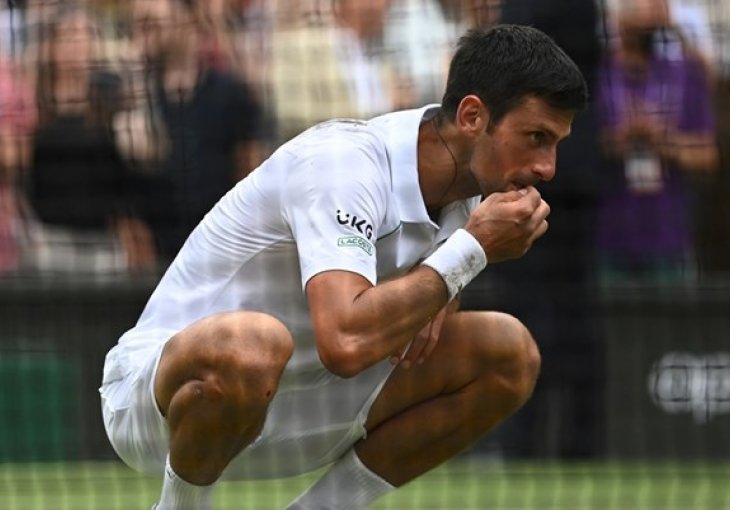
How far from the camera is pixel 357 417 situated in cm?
452

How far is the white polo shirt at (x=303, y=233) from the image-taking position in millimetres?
4059

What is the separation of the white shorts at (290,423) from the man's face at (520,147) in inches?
22.3

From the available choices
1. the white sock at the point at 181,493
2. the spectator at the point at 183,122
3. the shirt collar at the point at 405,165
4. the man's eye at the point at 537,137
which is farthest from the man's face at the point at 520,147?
the spectator at the point at 183,122

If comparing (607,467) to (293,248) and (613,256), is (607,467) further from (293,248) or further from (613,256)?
(293,248)

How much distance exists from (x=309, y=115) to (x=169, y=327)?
9.53ft

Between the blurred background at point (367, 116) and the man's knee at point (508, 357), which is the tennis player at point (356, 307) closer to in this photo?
the man's knee at point (508, 357)

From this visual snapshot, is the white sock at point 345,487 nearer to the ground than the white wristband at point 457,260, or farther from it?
nearer to the ground

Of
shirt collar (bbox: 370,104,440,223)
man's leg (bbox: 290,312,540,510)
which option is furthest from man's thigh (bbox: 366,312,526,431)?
shirt collar (bbox: 370,104,440,223)

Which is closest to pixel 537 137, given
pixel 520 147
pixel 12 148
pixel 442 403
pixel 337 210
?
pixel 520 147

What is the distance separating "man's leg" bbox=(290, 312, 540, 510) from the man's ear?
0.51 m

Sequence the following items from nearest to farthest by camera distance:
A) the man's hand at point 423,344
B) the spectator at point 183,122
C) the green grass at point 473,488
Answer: the man's hand at point 423,344 → the green grass at point 473,488 → the spectator at point 183,122

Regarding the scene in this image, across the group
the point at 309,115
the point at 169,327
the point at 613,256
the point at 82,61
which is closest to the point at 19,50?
the point at 82,61

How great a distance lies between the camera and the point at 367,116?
7.20 meters

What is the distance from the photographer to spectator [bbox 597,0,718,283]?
23.0 feet
